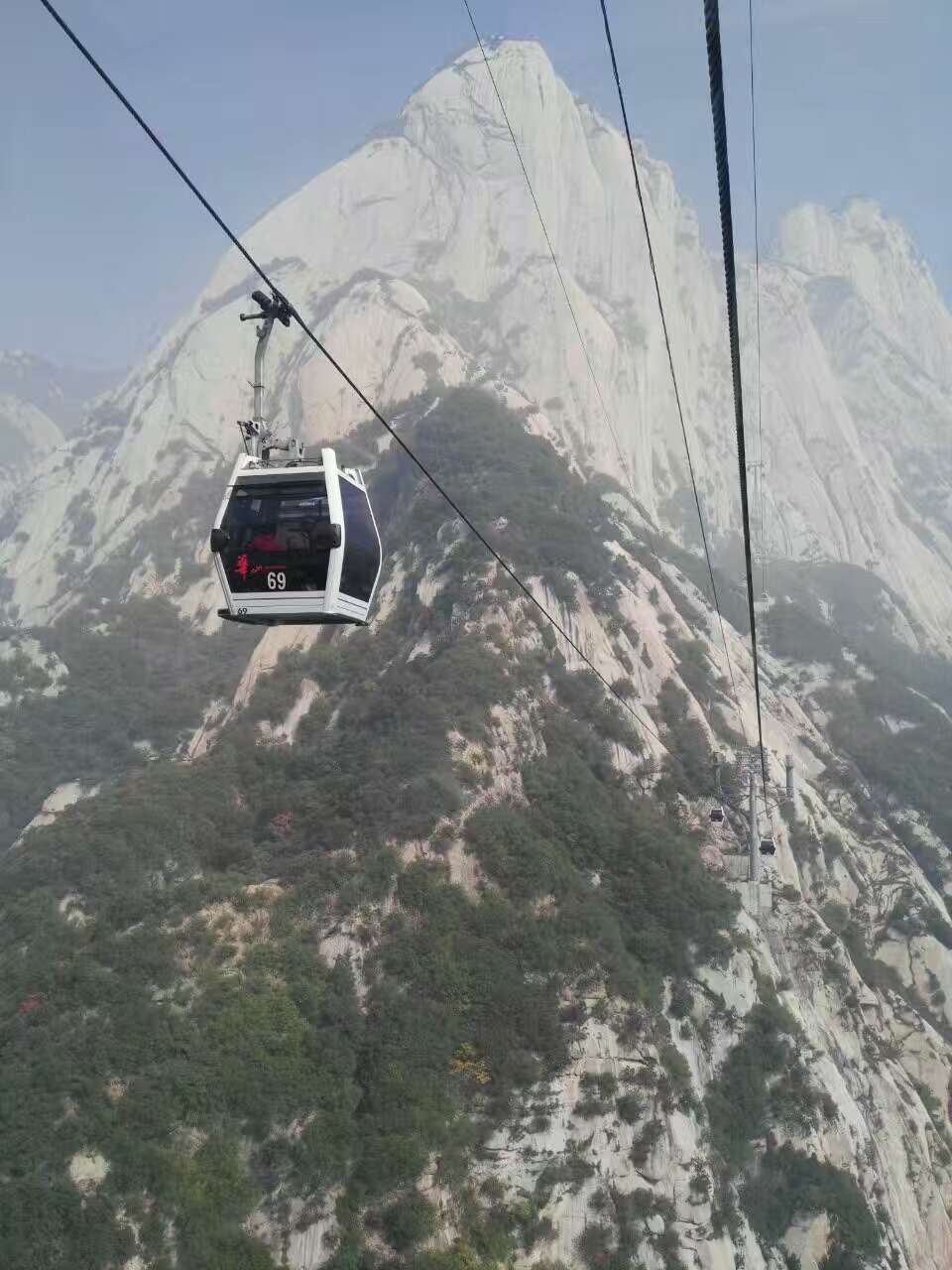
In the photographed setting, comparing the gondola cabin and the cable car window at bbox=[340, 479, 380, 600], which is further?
the cable car window at bbox=[340, 479, 380, 600]

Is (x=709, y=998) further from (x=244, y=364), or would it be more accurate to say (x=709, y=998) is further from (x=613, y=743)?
(x=244, y=364)

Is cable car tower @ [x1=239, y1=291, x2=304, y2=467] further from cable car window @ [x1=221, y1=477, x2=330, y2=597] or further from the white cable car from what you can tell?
cable car window @ [x1=221, y1=477, x2=330, y2=597]

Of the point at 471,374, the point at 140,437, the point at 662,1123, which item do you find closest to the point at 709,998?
the point at 662,1123

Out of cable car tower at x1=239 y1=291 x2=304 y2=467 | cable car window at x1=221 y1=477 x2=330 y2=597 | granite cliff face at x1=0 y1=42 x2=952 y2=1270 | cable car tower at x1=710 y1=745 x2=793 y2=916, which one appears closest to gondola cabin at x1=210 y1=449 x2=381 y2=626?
cable car window at x1=221 y1=477 x2=330 y2=597

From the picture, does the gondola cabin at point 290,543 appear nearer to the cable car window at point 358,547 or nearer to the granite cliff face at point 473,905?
the cable car window at point 358,547

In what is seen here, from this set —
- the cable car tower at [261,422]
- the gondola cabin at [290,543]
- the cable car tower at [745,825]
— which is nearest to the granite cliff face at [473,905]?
the cable car tower at [745,825]

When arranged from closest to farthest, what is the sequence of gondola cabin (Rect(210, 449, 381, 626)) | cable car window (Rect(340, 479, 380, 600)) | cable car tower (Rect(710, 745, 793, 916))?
gondola cabin (Rect(210, 449, 381, 626)), cable car window (Rect(340, 479, 380, 600)), cable car tower (Rect(710, 745, 793, 916))

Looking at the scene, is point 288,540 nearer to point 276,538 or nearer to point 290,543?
point 290,543
